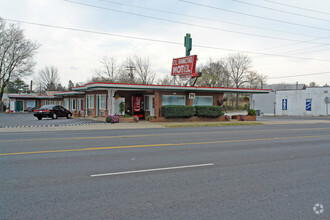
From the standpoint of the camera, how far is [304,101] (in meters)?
44.2

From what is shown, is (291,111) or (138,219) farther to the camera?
(291,111)

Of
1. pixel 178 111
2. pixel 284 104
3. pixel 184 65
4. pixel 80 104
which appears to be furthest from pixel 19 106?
pixel 284 104

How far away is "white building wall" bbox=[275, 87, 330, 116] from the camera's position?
143 feet

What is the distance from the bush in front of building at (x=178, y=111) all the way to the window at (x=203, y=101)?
2.03 meters

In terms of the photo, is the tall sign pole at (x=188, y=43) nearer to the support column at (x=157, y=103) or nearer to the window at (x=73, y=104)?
the support column at (x=157, y=103)

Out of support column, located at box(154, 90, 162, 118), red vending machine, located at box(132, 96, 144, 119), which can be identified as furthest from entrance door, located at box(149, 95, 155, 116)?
red vending machine, located at box(132, 96, 144, 119)

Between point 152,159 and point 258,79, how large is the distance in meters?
70.9

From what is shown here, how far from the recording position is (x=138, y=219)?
3988 mm

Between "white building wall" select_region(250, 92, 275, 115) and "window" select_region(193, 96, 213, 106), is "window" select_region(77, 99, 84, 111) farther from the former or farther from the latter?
"white building wall" select_region(250, 92, 275, 115)

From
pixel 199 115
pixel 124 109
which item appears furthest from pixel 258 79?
pixel 124 109

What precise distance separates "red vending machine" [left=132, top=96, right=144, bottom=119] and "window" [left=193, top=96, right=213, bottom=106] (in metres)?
5.68

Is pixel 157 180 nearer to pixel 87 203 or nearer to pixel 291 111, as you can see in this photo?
pixel 87 203

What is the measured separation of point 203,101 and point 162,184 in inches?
959

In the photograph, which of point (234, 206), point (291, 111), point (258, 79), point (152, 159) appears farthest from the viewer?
point (258, 79)
